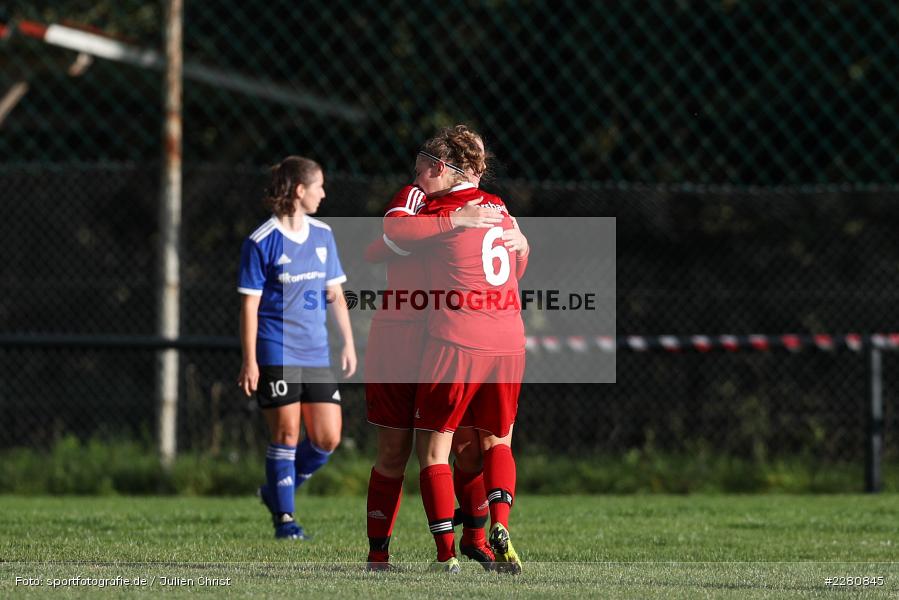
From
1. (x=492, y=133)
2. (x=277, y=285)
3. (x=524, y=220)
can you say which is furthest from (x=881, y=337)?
(x=277, y=285)

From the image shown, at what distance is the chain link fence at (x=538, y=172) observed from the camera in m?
9.89

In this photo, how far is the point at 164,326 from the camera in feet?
32.5

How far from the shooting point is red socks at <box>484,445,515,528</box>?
17.7 ft

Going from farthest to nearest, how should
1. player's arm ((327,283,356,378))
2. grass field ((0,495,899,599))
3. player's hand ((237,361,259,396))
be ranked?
player's arm ((327,283,356,378)) < player's hand ((237,361,259,396)) < grass field ((0,495,899,599))

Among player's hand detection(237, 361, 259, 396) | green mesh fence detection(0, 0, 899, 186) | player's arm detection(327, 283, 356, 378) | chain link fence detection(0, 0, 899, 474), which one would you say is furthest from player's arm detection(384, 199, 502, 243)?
green mesh fence detection(0, 0, 899, 186)

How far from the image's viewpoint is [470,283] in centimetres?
535

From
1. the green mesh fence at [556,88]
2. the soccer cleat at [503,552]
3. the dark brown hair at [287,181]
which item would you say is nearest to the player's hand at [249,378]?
the dark brown hair at [287,181]

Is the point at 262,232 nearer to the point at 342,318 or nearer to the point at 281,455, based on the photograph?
the point at 342,318

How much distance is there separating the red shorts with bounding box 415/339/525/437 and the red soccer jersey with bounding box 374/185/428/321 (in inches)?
8.5

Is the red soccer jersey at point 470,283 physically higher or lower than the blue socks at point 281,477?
higher

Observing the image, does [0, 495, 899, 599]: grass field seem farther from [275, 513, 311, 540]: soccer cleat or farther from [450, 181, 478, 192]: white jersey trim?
[450, 181, 478, 192]: white jersey trim

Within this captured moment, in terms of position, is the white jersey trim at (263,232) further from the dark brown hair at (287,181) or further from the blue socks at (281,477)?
the blue socks at (281,477)

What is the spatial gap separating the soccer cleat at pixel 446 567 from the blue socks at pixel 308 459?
2173mm

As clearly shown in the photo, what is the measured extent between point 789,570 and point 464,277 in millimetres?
1756
